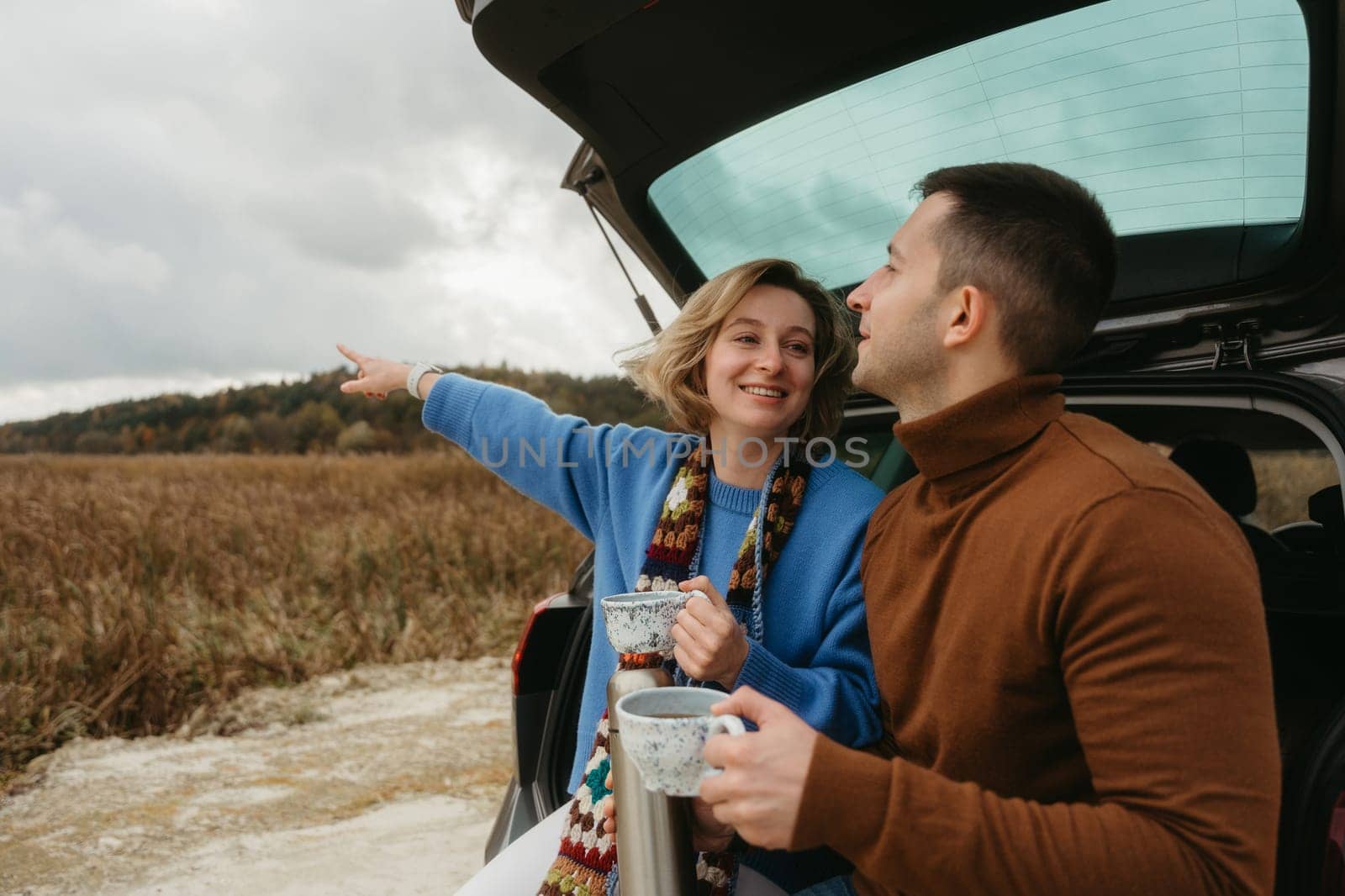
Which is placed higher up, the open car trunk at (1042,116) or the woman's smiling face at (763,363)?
the open car trunk at (1042,116)

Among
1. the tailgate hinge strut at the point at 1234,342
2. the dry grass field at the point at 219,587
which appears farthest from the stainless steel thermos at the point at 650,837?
the dry grass field at the point at 219,587

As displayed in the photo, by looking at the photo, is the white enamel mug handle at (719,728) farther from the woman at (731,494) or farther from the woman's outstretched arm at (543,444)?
the woman's outstretched arm at (543,444)

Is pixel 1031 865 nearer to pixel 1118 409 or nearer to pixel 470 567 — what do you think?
pixel 1118 409

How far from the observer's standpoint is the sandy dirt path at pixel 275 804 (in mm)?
2738

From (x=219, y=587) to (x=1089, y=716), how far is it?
554cm

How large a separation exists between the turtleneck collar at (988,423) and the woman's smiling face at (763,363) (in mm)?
488

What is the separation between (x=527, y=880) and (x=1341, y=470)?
1402mm

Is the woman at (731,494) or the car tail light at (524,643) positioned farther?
the car tail light at (524,643)

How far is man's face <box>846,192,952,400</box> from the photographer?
3.79 feet

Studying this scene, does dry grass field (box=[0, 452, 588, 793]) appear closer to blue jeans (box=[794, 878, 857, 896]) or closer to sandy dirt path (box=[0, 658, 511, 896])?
sandy dirt path (box=[0, 658, 511, 896])

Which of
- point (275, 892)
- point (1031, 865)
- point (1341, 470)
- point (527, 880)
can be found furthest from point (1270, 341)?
point (275, 892)

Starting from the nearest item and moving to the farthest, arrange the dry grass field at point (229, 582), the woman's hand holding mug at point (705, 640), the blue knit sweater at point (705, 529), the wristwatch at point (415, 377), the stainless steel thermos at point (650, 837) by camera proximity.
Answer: the stainless steel thermos at point (650, 837) → the woman's hand holding mug at point (705, 640) → the blue knit sweater at point (705, 529) → the wristwatch at point (415, 377) → the dry grass field at point (229, 582)

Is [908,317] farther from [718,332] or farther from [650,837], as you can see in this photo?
[650,837]

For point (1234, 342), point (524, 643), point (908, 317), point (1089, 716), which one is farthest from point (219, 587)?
point (1089, 716)
